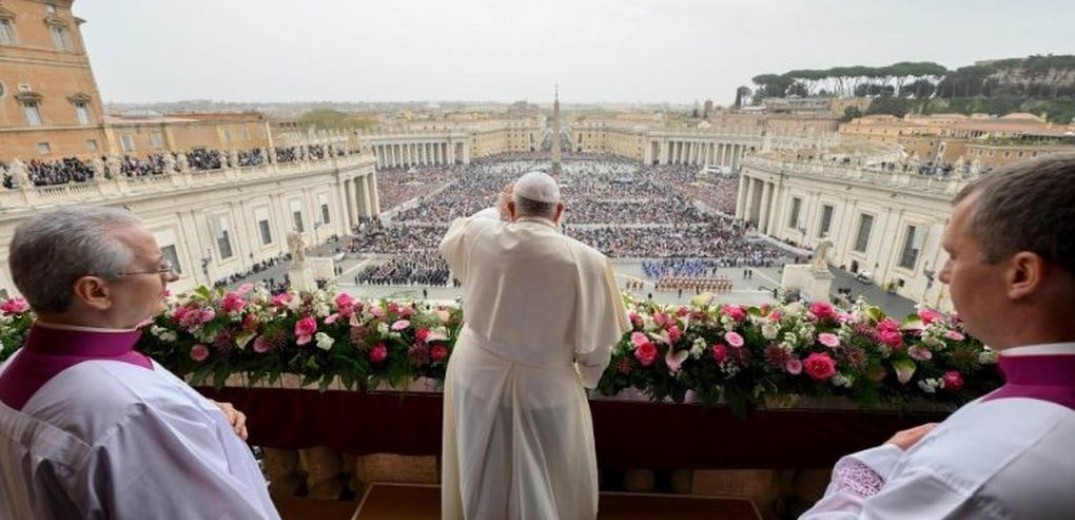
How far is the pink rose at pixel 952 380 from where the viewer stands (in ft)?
7.57

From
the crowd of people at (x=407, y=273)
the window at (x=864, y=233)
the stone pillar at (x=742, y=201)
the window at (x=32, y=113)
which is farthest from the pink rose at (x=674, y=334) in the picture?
the stone pillar at (x=742, y=201)

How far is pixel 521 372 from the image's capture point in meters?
2.06

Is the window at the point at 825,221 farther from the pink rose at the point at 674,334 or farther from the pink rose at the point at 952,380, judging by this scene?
the pink rose at the point at 674,334

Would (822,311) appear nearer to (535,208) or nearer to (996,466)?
(535,208)

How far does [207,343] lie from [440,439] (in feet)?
4.50

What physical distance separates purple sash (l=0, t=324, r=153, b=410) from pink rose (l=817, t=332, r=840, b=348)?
2.73 metres

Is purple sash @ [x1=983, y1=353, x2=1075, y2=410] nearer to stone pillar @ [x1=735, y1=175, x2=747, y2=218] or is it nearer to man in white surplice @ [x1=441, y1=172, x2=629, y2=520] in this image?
man in white surplice @ [x1=441, y1=172, x2=629, y2=520]

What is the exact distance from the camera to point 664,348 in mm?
2469

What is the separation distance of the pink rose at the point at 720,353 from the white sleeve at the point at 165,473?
6.36ft

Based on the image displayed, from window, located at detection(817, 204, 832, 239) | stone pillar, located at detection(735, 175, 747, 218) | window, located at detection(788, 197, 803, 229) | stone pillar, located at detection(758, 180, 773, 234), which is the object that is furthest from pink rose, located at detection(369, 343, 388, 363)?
stone pillar, located at detection(735, 175, 747, 218)

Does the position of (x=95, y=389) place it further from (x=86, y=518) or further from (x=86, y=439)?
(x=86, y=518)

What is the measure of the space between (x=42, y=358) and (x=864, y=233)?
79.6ft

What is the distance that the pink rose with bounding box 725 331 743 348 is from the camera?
2369mm

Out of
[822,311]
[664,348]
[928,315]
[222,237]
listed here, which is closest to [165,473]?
[664,348]
